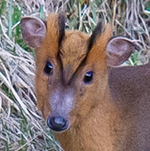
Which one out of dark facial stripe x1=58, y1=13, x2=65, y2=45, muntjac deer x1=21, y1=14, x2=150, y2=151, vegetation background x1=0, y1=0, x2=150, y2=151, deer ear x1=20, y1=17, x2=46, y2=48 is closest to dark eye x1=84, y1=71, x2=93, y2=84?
muntjac deer x1=21, y1=14, x2=150, y2=151

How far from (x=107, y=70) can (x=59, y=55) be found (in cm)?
34

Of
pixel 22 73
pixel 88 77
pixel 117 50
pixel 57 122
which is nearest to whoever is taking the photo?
pixel 57 122

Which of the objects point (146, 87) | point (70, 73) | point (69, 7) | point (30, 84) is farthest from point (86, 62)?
point (69, 7)

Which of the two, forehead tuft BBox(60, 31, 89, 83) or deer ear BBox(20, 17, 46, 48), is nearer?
forehead tuft BBox(60, 31, 89, 83)

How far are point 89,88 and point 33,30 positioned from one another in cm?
54

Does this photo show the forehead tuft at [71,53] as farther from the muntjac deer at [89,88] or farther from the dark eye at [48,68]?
the dark eye at [48,68]

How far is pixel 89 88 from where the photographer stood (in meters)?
3.21

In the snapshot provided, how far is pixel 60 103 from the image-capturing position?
121 inches

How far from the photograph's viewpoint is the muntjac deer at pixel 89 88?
10.2 feet

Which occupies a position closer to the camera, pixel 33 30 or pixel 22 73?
pixel 33 30

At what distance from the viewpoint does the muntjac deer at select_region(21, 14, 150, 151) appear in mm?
3117

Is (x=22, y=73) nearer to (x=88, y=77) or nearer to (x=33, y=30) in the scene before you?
(x=33, y=30)

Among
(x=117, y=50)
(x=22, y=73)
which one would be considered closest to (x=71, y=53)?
(x=117, y=50)

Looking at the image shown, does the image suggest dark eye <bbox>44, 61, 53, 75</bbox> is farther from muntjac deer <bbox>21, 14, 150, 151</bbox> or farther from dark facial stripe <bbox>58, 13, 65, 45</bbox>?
dark facial stripe <bbox>58, 13, 65, 45</bbox>
